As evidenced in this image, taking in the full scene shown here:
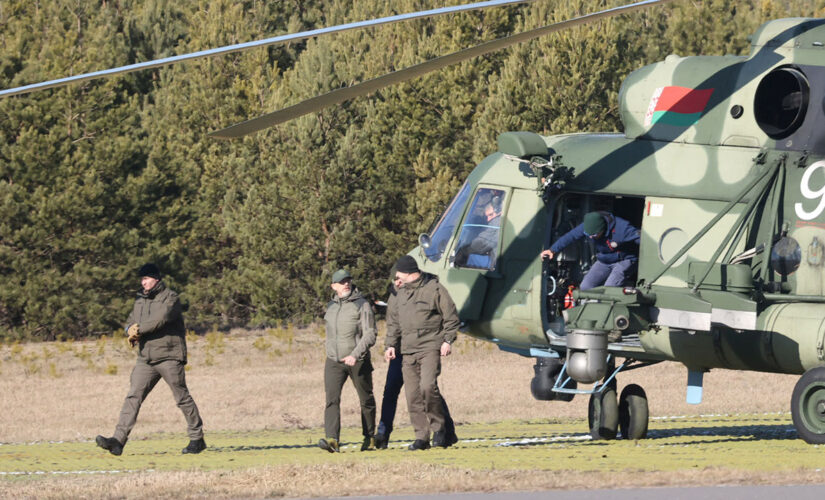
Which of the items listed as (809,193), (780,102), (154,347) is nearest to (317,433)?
(154,347)

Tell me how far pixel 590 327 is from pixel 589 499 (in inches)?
170

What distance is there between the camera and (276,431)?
17.8 m

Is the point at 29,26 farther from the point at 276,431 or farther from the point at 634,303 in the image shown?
the point at 634,303

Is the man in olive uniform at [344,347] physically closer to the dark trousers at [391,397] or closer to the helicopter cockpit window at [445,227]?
the dark trousers at [391,397]

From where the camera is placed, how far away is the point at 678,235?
13.4m

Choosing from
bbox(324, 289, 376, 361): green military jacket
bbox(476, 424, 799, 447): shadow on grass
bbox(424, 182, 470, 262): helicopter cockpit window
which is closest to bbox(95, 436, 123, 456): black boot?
bbox(324, 289, 376, 361): green military jacket

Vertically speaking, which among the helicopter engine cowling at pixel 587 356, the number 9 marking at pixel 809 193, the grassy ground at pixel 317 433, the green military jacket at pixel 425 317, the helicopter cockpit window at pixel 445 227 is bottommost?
the grassy ground at pixel 317 433

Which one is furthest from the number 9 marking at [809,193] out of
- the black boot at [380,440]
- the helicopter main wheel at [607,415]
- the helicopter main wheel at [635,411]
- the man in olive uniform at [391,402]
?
the black boot at [380,440]

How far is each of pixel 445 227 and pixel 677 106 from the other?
9.88 feet

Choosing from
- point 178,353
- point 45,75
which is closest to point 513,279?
point 178,353

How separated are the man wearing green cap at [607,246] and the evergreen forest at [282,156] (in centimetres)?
2717

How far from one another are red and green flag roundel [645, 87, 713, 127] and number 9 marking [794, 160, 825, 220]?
1.30 meters

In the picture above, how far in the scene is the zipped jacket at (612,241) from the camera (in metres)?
13.7

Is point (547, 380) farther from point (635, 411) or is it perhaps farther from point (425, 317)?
point (425, 317)
